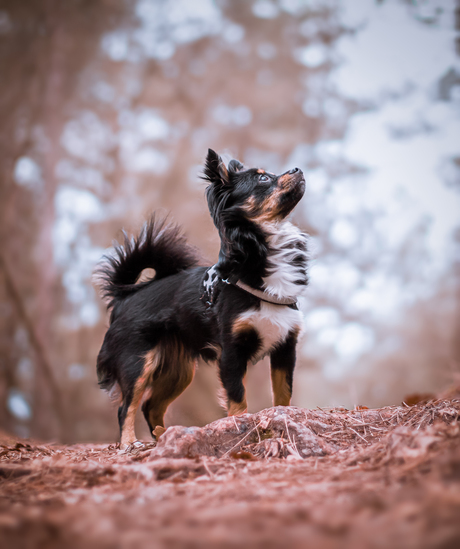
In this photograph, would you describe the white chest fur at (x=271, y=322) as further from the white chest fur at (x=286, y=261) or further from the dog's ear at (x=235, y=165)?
the dog's ear at (x=235, y=165)

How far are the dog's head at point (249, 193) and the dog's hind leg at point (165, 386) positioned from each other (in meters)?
1.35

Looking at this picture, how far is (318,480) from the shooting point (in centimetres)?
135

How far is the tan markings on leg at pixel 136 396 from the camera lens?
3.18 m

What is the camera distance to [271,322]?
9.06 feet

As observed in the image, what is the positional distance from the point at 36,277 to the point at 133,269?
758 cm

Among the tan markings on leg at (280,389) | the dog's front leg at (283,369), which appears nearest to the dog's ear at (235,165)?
the dog's front leg at (283,369)

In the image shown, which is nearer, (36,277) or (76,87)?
(36,277)

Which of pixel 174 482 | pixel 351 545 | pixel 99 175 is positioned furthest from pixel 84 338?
pixel 351 545

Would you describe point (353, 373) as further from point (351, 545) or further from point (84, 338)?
point (351, 545)

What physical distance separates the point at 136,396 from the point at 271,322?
Answer: 1.32 meters

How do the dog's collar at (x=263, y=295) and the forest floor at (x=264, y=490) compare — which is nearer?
the forest floor at (x=264, y=490)

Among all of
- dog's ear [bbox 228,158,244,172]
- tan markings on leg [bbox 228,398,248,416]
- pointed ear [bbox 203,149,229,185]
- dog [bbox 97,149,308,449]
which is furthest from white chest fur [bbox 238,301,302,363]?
dog's ear [bbox 228,158,244,172]

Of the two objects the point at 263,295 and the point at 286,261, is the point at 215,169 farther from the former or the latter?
the point at 263,295

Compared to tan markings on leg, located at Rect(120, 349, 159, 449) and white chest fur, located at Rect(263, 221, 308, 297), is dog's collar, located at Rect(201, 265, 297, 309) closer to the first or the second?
white chest fur, located at Rect(263, 221, 308, 297)
